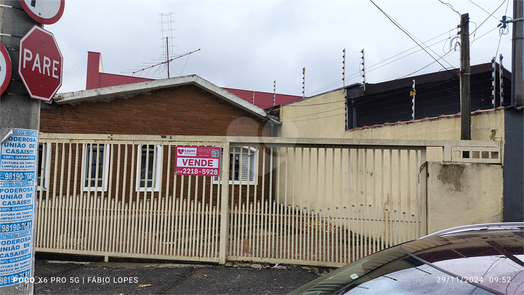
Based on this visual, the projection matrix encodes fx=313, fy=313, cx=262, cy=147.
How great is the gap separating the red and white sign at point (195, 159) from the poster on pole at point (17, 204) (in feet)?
8.43

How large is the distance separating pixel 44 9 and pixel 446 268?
3001 millimetres

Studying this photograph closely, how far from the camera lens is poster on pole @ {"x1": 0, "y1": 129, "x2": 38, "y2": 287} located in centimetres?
210

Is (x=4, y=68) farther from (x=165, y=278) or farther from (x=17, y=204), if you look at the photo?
(x=165, y=278)

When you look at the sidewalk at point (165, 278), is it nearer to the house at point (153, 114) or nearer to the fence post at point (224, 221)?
the fence post at point (224, 221)

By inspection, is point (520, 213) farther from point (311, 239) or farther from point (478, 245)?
point (478, 245)

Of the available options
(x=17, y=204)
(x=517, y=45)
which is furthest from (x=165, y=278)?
(x=517, y=45)

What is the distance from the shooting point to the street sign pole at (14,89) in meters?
2.15

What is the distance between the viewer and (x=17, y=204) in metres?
2.15

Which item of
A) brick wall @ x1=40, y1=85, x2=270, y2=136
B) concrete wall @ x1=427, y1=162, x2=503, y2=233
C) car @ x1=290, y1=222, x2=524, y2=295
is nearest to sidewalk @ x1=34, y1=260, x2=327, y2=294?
concrete wall @ x1=427, y1=162, x2=503, y2=233

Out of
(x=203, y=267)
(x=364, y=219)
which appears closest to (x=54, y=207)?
(x=203, y=267)

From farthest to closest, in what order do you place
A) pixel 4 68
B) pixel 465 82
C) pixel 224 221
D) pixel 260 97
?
pixel 260 97 < pixel 465 82 < pixel 224 221 < pixel 4 68

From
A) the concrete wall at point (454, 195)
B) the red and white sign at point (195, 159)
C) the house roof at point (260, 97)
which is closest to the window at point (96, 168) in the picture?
the red and white sign at point (195, 159)

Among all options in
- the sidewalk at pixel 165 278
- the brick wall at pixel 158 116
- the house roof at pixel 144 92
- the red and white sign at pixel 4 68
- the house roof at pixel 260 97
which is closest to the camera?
the red and white sign at pixel 4 68

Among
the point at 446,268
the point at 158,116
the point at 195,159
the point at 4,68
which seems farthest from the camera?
the point at 158,116
